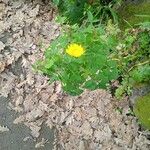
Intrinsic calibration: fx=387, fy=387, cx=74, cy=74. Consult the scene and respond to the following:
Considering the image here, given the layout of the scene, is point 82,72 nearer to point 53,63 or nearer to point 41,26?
point 53,63

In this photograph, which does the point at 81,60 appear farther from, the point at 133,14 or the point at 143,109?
the point at 133,14

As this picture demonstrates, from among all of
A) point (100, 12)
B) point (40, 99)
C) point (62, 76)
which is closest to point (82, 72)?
point (62, 76)

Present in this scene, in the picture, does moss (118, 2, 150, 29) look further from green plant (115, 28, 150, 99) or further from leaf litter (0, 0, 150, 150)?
leaf litter (0, 0, 150, 150)

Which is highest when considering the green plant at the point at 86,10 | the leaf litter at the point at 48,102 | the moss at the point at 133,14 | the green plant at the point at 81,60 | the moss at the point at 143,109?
the green plant at the point at 81,60

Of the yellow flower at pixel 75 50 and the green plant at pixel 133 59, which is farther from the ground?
the yellow flower at pixel 75 50

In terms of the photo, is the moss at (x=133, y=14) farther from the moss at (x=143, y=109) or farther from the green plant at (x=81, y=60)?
the green plant at (x=81, y=60)

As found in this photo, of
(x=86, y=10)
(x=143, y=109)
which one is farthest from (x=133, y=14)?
(x=143, y=109)

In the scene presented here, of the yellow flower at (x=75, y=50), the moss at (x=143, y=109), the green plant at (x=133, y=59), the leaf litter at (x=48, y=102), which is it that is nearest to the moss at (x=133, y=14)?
the green plant at (x=133, y=59)
